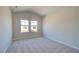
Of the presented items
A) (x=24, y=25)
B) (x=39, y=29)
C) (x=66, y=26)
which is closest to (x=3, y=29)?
(x=66, y=26)

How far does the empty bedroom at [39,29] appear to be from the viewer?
11.8 feet

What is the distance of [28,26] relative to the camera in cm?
734

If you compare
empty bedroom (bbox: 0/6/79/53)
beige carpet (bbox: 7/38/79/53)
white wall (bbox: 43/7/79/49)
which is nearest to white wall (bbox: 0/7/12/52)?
empty bedroom (bbox: 0/6/79/53)

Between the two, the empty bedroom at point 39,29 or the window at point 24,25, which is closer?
the empty bedroom at point 39,29

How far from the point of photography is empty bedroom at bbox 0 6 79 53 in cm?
361

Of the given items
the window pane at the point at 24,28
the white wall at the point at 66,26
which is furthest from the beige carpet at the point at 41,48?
the window pane at the point at 24,28

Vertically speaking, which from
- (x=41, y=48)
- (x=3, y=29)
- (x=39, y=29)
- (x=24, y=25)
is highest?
(x=24, y=25)

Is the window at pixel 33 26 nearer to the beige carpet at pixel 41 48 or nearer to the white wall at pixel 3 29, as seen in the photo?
the beige carpet at pixel 41 48

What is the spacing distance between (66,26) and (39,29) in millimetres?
3467

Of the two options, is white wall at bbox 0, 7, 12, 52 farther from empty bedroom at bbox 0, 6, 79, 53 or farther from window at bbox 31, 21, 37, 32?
window at bbox 31, 21, 37, 32

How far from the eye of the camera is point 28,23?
7320mm

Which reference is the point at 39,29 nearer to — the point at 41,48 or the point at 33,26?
the point at 33,26

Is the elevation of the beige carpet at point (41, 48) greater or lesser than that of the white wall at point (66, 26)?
lesser
